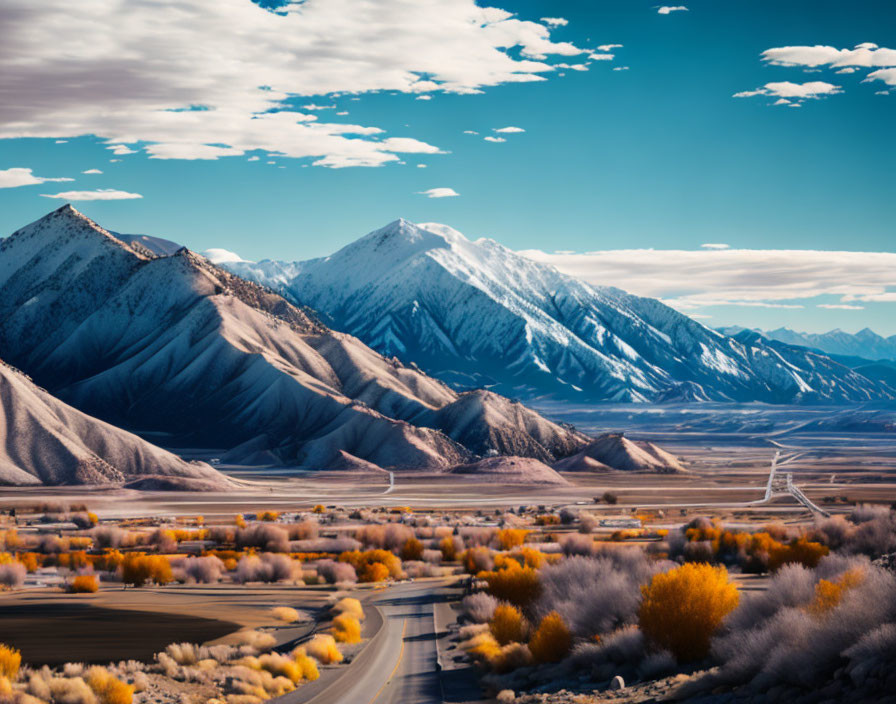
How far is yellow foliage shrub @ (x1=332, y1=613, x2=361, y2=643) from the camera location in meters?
39.8

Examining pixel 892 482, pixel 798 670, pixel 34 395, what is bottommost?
pixel 892 482

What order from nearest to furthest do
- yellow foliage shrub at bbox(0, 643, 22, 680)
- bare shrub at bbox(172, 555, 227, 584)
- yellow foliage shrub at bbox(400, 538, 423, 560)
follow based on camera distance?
yellow foliage shrub at bbox(0, 643, 22, 680)
bare shrub at bbox(172, 555, 227, 584)
yellow foliage shrub at bbox(400, 538, 423, 560)

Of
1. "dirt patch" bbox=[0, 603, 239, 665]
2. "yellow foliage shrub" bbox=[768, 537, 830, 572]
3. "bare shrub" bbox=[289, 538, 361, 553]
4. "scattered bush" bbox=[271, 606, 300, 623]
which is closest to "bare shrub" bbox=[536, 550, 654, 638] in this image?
"scattered bush" bbox=[271, 606, 300, 623]

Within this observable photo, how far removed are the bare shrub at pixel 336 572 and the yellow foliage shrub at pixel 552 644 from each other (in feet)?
89.0

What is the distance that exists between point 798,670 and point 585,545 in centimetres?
4460

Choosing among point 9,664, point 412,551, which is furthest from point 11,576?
point 412,551

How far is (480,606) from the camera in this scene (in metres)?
44.3

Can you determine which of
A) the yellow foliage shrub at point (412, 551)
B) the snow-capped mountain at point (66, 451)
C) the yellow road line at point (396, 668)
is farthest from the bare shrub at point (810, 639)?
the snow-capped mountain at point (66, 451)

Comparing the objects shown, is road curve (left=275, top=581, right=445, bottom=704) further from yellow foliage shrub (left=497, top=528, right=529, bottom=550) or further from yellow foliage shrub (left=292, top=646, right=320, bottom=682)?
yellow foliage shrub (left=497, top=528, right=529, bottom=550)

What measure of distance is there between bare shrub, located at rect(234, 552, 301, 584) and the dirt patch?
1404cm

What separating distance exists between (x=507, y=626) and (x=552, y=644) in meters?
5.61

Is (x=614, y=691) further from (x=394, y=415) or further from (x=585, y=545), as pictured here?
(x=394, y=415)

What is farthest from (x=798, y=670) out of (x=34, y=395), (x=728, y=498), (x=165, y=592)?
(x=34, y=395)

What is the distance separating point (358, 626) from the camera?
41469mm
